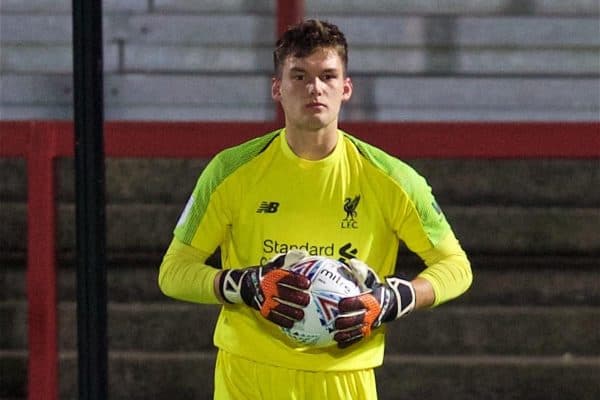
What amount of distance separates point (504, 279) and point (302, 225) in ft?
8.26

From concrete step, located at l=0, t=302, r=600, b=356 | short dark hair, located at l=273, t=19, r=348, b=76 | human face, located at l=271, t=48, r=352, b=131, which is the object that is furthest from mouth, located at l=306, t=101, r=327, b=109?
concrete step, located at l=0, t=302, r=600, b=356

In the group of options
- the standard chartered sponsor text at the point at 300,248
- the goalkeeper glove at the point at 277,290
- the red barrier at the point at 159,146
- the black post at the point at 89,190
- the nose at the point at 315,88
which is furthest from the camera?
the red barrier at the point at 159,146

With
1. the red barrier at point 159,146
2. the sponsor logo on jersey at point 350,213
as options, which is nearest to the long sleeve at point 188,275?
the sponsor logo on jersey at point 350,213

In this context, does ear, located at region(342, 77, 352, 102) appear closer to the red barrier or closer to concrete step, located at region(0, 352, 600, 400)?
the red barrier

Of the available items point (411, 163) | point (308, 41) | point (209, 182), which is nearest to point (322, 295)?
point (209, 182)

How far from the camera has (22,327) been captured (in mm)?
6180

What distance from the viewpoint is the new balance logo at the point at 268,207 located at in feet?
12.6

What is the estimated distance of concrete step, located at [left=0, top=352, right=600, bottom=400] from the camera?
6086 millimetres

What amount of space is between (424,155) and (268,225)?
7.55 ft

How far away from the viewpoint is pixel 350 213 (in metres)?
3.86

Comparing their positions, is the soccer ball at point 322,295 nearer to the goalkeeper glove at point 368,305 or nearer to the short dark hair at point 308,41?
the goalkeeper glove at point 368,305

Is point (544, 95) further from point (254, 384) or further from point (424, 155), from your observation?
point (254, 384)

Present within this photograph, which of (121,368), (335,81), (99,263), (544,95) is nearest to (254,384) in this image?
(99,263)

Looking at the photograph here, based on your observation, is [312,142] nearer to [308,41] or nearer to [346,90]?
[346,90]
